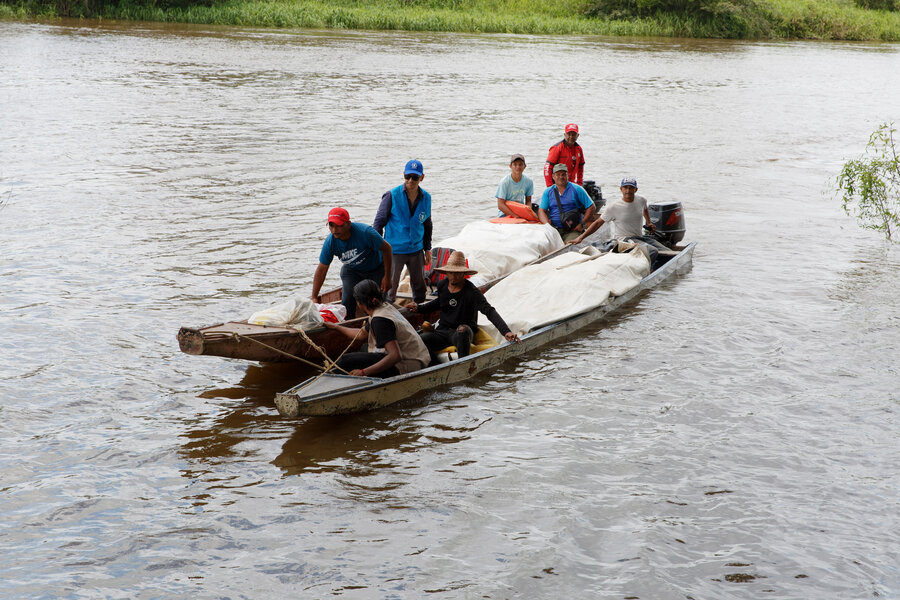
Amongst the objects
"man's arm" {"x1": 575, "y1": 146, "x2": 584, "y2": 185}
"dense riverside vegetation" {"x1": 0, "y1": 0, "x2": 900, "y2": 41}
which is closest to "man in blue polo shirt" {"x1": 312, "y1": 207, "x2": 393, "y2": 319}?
"man's arm" {"x1": 575, "y1": 146, "x2": 584, "y2": 185}

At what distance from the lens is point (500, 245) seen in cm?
1081

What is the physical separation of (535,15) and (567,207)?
39.7 meters

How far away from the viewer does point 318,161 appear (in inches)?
705

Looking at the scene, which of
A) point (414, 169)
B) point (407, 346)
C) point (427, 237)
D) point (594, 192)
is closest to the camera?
point (407, 346)

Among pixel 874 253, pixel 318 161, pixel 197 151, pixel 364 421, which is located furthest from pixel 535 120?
pixel 364 421

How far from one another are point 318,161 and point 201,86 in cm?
979

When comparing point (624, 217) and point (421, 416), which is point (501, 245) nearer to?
point (624, 217)

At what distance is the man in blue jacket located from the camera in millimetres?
8797

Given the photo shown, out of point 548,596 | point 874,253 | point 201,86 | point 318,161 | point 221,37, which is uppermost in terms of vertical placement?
point 221,37

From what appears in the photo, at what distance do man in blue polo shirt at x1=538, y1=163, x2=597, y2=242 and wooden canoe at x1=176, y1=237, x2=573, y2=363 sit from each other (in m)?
4.54

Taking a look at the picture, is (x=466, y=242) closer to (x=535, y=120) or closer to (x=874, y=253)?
(x=874, y=253)

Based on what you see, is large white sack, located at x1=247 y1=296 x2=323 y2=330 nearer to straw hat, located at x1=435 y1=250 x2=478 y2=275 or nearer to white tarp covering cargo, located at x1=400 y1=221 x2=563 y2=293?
straw hat, located at x1=435 y1=250 x2=478 y2=275

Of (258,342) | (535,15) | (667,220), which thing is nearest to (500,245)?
(667,220)

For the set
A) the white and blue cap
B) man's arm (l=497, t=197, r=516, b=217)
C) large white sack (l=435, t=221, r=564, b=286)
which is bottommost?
large white sack (l=435, t=221, r=564, b=286)
